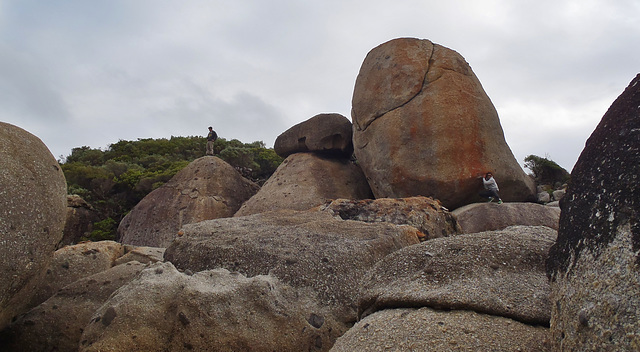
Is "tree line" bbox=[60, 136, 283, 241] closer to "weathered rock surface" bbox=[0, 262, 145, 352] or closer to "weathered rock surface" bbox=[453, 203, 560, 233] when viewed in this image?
"weathered rock surface" bbox=[453, 203, 560, 233]

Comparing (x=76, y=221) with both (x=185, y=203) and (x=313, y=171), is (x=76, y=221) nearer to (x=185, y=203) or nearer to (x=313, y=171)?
(x=185, y=203)

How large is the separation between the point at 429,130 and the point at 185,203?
5.66 m

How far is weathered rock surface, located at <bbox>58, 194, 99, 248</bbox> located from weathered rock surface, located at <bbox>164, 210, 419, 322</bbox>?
22.5ft

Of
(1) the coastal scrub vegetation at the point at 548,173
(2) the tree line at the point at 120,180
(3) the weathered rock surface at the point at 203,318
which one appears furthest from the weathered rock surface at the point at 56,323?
(1) the coastal scrub vegetation at the point at 548,173

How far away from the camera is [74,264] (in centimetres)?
543

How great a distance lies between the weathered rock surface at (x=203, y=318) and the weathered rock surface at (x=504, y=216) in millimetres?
5656

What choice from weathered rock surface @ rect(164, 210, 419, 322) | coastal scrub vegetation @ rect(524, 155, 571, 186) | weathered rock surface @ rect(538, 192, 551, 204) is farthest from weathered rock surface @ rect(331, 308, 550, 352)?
coastal scrub vegetation @ rect(524, 155, 571, 186)

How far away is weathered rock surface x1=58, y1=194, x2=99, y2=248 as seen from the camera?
10.9 meters

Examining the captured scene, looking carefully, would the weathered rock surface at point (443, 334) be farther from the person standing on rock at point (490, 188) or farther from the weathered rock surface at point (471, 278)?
the person standing on rock at point (490, 188)

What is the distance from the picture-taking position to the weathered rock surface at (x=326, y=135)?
11898mm

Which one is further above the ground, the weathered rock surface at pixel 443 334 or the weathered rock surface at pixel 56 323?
the weathered rock surface at pixel 443 334

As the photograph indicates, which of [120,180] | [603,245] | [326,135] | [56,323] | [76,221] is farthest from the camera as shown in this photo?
[120,180]

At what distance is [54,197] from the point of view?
4.18 m

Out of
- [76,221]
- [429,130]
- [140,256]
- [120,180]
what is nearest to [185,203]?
[76,221]
